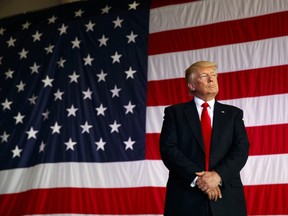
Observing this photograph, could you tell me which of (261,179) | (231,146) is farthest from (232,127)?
(261,179)

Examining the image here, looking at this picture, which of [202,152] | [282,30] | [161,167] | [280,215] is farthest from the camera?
[161,167]

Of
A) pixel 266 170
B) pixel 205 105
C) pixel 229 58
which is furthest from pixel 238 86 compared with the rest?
pixel 205 105

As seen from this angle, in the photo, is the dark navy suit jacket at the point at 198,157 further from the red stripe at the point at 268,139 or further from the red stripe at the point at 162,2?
the red stripe at the point at 162,2

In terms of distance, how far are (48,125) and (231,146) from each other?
269 cm

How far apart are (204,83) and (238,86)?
165 cm

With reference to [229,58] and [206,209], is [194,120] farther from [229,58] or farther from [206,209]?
[229,58]

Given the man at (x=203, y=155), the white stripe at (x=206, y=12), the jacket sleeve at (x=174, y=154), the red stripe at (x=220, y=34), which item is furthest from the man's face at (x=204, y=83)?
the white stripe at (x=206, y=12)

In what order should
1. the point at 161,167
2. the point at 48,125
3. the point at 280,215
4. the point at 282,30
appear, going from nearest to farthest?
1. the point at 280,215
2. the point at 282,30
3. the point at 161,167
4. the point at 48,125

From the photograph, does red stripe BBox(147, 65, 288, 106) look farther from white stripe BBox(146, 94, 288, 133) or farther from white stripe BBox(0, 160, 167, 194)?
white stripe BBox(0, 160, 167, 194)

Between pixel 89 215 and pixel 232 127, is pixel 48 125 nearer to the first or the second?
pixel 89 215

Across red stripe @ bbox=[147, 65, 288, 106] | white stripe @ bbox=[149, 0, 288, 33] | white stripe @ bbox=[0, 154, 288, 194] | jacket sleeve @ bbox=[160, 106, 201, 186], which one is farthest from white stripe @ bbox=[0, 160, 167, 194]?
jacket sleeve @ bbox=[160, 106, 201, 186]

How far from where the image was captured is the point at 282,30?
3793 millimetres

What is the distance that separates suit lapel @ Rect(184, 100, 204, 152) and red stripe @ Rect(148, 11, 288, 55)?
5.81 feet

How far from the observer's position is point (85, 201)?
167 inches
